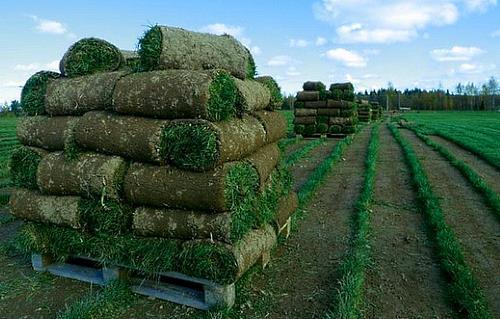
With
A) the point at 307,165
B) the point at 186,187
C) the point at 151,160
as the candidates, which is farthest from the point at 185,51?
the point at 307,165

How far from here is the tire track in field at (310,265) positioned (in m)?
4.30

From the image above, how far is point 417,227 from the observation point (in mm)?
6824

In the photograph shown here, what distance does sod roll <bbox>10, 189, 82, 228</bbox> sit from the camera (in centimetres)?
469

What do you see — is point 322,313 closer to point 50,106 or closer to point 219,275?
point 219,275

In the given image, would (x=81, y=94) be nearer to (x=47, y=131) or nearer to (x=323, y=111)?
(x=47, y=131)

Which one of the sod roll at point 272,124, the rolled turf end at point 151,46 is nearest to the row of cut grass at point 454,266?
the sod roll at point 272,124

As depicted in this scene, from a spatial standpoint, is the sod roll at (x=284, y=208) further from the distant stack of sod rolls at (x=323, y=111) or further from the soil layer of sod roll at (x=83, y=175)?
the distant stack of sod rolls at (x=323, y=111)

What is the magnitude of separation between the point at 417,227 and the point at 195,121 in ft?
14.5

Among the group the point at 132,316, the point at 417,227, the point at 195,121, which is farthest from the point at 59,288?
the point at 417,227

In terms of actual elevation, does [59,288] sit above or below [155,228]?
below

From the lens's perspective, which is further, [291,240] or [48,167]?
[291,240]

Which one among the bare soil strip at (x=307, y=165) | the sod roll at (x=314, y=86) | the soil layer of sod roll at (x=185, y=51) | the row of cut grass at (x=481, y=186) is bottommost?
the row of cut grass at (x=481, y=186)

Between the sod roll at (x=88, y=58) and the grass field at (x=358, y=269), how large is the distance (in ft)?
8.24

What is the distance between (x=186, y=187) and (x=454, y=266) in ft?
10.8
